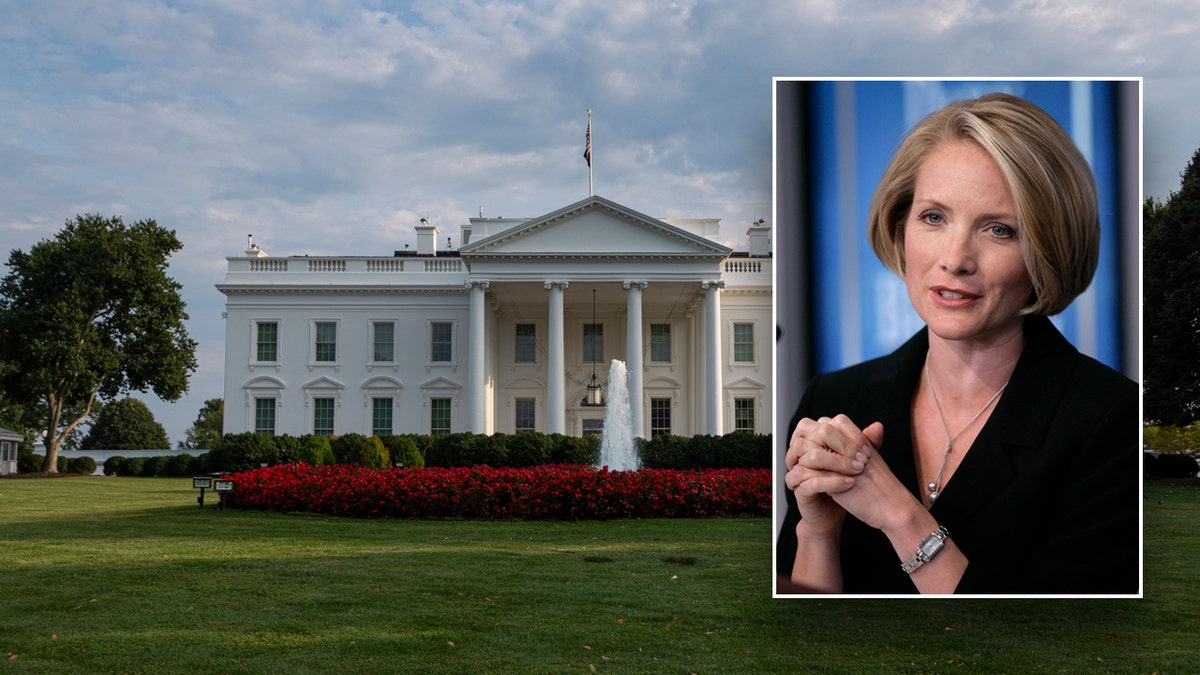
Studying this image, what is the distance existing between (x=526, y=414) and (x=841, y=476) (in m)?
32.9

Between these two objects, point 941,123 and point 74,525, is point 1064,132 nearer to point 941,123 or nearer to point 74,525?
point 941,123

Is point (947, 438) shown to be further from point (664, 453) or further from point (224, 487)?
point (664, 453)

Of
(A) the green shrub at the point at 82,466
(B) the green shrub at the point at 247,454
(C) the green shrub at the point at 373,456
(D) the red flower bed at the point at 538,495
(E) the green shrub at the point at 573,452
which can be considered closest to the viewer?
(D) the red flower bed at the point at 538,495

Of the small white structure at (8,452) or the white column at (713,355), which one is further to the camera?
the small white structure at (8,452)

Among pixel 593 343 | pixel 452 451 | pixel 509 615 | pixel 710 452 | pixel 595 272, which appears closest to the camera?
pixel 509 615

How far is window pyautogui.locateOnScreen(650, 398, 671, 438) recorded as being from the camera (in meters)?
37.4

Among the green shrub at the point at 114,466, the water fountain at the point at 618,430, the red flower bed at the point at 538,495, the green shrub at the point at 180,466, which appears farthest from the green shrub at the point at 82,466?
Result: the red flower bed at the point at 538,495

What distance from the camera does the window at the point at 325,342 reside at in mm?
36484

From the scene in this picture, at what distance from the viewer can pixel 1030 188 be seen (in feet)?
14.6

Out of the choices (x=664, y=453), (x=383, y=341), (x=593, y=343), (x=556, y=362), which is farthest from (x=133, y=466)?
(x=664, y=453)

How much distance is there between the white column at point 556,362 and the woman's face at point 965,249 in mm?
27753

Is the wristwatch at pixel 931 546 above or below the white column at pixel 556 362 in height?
below

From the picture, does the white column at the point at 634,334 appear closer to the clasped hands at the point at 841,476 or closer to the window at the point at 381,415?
the window at the point at 381,415

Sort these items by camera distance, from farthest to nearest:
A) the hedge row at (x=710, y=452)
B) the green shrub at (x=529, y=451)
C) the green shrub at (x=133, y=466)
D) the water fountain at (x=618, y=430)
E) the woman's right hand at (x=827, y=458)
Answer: the green shrub at (x=133, y=466)
the green shrub at (x=529, y=451)
the water fountain at (x=618, y=430)
the hedge row at (x=710, y=452)
the woman's right hand at (x=827, y=458)
